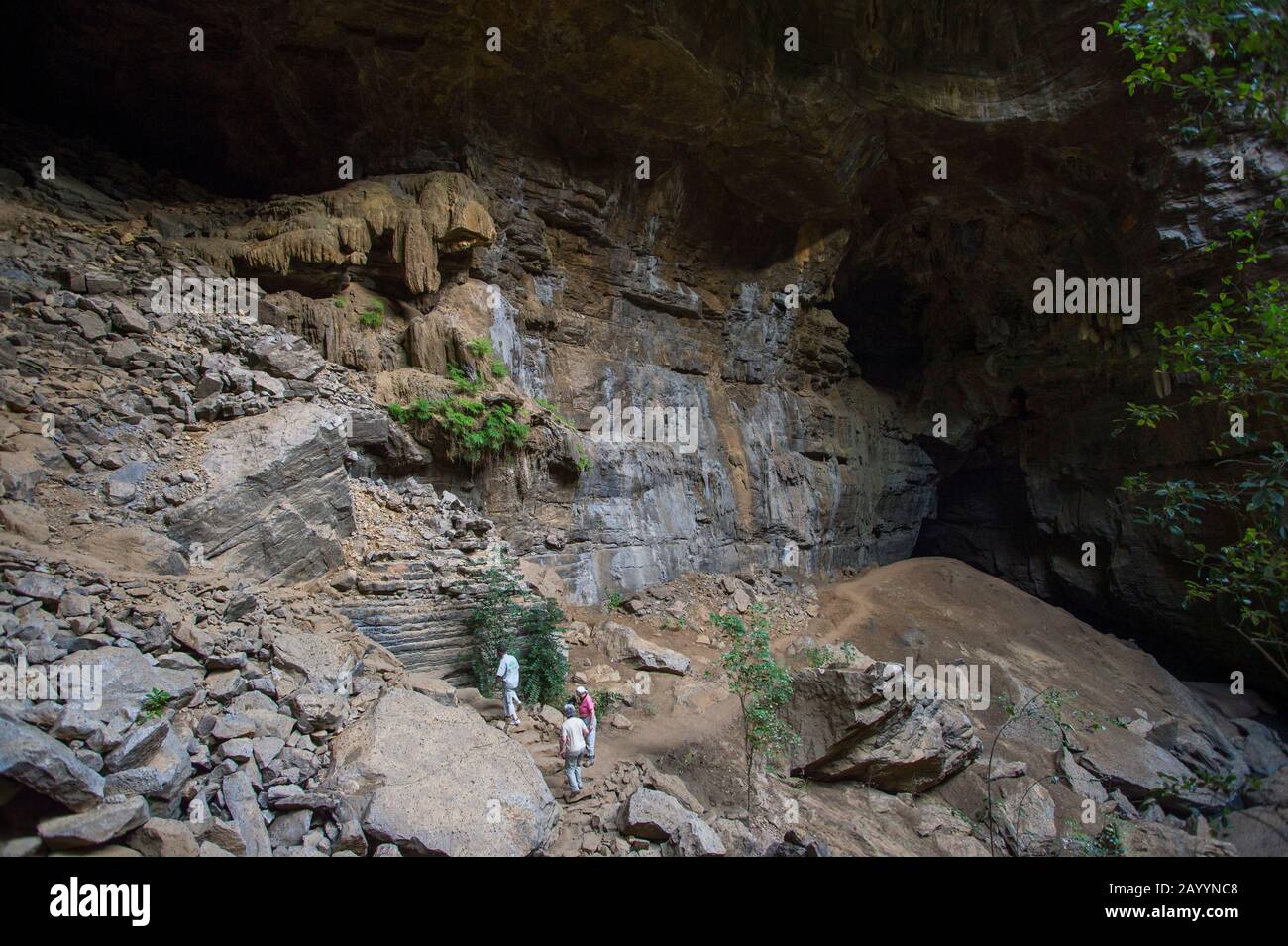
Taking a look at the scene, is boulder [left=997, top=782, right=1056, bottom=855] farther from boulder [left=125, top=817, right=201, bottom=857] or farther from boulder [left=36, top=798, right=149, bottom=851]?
boulder [left=36, top=798, right=149, bottom=851]

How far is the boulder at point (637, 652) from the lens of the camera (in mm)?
11445

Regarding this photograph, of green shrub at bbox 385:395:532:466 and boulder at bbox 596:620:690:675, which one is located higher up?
green shrub at bbox 385:395:532:466

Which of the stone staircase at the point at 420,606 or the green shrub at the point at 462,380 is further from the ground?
the green shrub at the point at 462,380

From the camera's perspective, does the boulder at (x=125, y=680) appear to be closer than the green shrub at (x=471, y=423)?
Yes

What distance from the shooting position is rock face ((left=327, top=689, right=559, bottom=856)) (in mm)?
5102

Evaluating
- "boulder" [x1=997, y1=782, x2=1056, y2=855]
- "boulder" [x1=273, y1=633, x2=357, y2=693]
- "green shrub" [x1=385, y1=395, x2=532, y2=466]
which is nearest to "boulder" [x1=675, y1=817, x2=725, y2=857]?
"boulder" [x1=273, y1=633, x2=357, y2=693]

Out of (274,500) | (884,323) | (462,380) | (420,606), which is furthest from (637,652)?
Result: (884,323)

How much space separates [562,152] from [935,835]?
51.3ft

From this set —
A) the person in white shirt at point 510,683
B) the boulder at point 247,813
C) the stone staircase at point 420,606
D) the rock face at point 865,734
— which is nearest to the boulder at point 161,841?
the boulder at point 247,813

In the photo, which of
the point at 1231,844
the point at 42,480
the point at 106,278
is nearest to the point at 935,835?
the point at 1231,844

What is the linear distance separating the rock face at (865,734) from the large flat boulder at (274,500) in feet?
23.1

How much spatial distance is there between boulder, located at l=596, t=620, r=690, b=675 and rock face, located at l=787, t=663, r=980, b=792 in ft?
8.03

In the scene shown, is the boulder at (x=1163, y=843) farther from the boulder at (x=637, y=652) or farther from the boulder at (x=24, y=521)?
the boulder at (x=24, y=521)

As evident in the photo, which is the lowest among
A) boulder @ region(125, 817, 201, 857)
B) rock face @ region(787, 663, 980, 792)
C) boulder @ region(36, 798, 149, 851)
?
rock face @ region(787, 663, 980, 792)
